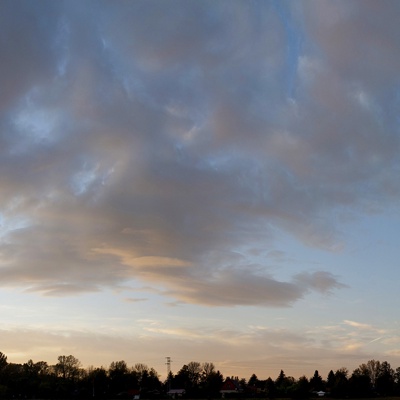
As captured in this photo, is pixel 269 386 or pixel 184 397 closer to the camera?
pixel 184 397

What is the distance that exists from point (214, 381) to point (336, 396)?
4800 cm

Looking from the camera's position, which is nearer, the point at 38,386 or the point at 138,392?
the point at 38,386

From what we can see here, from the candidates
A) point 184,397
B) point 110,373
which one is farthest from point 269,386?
point 110,373

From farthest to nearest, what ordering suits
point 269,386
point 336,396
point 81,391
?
1. point 269,386
2. point 81,391
3. point 336,396

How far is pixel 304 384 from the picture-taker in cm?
16475

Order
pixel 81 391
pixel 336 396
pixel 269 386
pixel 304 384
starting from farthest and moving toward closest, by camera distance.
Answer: pixel 269 386 → pixel 81 391 → pixel 304 384 → pixel 336 396

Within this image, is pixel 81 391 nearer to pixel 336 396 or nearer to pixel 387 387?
pixel 336 396

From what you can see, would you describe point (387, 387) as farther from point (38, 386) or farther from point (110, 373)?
point (38, 386)

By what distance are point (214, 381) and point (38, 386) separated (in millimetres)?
58761

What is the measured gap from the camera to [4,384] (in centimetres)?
18338

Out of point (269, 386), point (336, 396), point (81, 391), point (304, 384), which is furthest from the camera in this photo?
point (269, 386)

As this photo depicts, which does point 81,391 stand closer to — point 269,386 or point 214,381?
point 214,381

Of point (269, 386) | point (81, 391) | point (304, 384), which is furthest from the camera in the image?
point (269, 386)

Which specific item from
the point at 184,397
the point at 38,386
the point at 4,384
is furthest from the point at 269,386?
the point at 4,384
